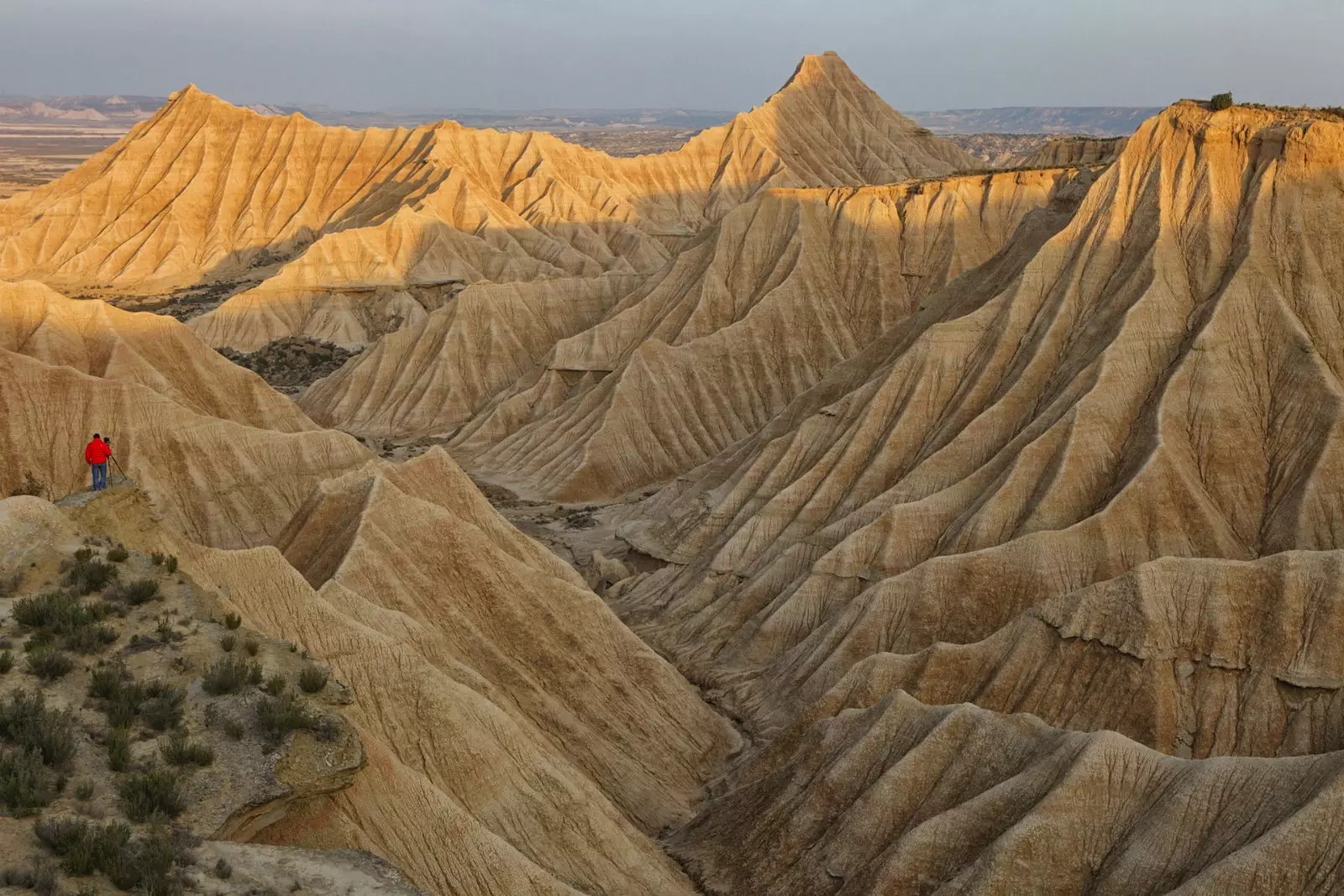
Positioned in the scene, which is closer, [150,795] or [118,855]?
[118,855]

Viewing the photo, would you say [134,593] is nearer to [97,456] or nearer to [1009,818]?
[97,456]

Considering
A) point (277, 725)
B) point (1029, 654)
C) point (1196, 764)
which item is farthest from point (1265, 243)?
point (277, 725)

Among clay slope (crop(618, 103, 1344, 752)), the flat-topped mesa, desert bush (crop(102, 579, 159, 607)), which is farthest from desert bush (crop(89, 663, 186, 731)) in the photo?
the flat-topped mesa

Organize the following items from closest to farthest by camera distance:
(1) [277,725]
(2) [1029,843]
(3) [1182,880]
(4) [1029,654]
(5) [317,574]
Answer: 1. (1) [277,725]
2. (3) [1182,880]
3. (2) [1029,843]
4. (4) [1029,654]
5. (5) [317,574]

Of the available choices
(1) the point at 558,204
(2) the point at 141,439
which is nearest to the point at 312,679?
(2) the point at 141,439

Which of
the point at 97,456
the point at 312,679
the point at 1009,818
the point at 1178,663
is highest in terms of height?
the point at 312,679

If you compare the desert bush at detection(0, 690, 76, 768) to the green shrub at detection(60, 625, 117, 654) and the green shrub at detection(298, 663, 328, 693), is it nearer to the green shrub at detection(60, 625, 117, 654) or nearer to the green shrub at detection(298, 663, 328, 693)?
the green shrub at detection(60, 625, 117, 654)

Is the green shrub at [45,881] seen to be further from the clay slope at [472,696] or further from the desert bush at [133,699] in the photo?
the clay slope at [472,696]

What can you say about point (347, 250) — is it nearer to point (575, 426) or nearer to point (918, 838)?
point (575, 426)
